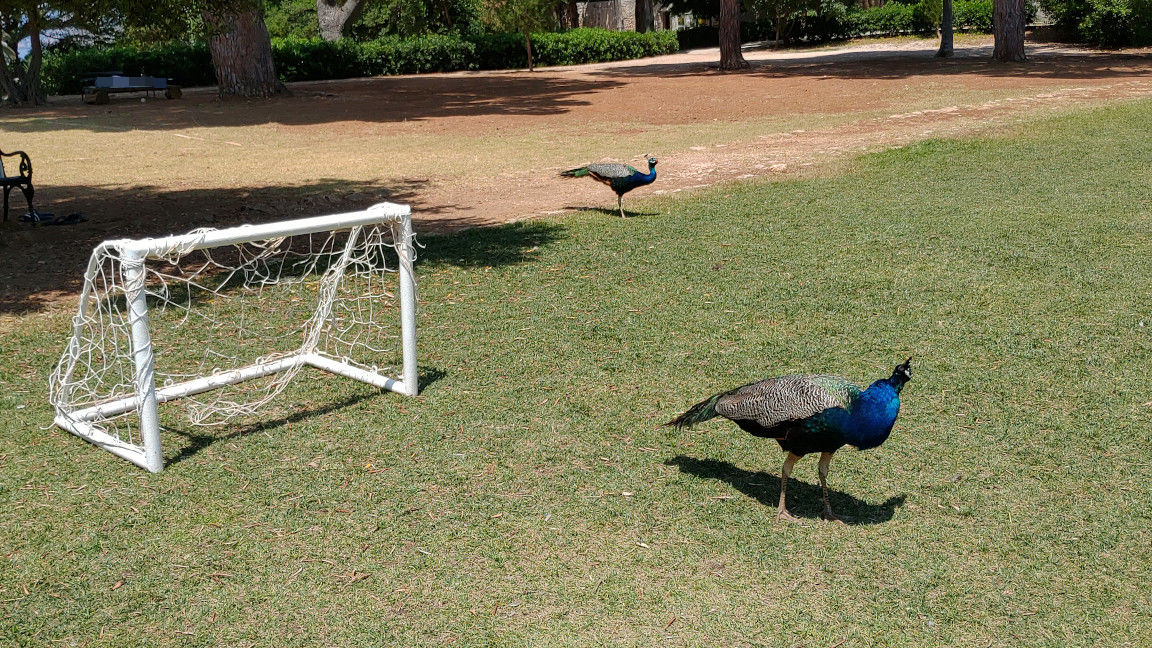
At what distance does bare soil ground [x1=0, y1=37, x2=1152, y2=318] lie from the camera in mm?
13172

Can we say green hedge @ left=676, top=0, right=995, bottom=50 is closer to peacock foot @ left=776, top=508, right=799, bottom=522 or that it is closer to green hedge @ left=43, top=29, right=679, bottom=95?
green hedge @ left=43, top=29, right=679, bottom=95

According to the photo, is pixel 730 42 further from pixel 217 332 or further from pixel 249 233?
pixel 249 233

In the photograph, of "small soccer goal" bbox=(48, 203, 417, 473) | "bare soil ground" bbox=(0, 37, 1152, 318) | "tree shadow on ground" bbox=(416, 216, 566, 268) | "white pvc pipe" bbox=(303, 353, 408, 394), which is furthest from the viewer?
"bare soil ground" bbox=(0, 37, 1152, 318)

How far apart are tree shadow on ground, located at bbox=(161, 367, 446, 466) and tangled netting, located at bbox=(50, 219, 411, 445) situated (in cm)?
14

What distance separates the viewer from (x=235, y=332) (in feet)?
26.5

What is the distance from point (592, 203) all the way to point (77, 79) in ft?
88.4

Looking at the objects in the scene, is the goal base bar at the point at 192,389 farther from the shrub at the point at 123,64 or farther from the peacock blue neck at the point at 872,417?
the shrub at the point at 123,64

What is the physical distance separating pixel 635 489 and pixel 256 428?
2388 mm

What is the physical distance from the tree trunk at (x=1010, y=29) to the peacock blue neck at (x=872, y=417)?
2922 centimetres

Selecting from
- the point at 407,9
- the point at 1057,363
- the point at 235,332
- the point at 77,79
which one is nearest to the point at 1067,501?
the point at 1057,363

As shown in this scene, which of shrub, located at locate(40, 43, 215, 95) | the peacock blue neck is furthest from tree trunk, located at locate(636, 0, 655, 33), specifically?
the peacock blue neck

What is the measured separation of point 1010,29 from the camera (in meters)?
30.3

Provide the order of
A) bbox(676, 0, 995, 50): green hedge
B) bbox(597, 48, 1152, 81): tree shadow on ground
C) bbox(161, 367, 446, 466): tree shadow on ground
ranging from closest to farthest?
bbox(161, 367, 446, 466): tree shadow on ground, bbox(597, 48, 1152, 81): tree shadow on ground, bbox(676, 0, 995, 50): green hedge

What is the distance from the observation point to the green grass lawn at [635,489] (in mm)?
4215
